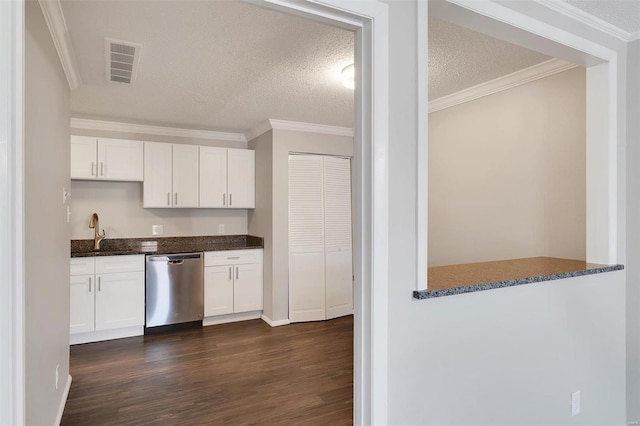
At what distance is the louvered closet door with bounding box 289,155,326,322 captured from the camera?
4605 mm

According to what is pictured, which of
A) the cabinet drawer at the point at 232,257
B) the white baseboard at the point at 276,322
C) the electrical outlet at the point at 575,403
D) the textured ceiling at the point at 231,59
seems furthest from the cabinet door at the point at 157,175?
the electrical outlet at the point at 575,403

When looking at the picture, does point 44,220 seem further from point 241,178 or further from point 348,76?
point 241,178

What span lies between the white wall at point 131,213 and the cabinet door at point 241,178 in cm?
33

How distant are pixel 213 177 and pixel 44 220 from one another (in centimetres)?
290

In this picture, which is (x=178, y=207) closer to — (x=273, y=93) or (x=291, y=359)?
(x=273, y=93)

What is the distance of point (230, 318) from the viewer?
4684mm

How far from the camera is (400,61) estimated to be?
154 cm

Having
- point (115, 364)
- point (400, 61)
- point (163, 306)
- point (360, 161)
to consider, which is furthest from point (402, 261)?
point (163, 306)

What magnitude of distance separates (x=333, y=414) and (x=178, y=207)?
3.18 metres

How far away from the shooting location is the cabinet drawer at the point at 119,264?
3.95m

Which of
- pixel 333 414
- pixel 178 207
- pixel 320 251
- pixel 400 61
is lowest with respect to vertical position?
pixel 333 414

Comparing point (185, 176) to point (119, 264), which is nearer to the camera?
point (119, 264)
